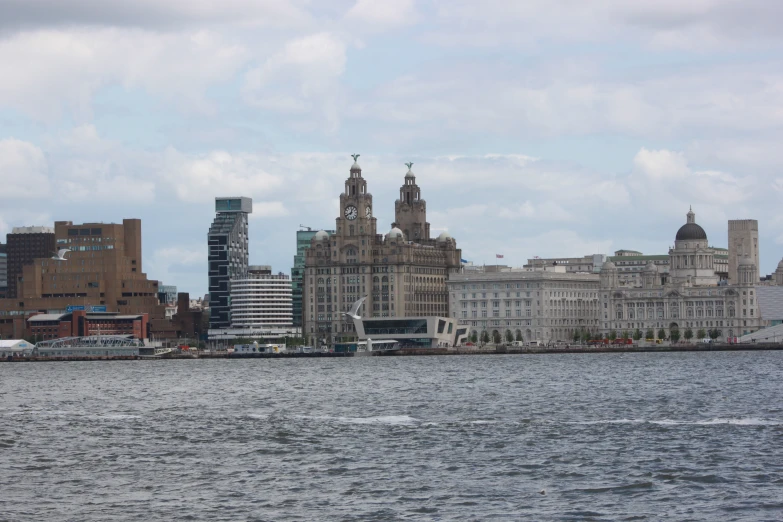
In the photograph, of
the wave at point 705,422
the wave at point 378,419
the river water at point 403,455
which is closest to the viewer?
the river water at point 403,455

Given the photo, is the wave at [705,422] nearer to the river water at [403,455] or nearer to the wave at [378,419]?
the river water at [403,455]

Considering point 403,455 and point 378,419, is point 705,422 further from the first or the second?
point 403,455

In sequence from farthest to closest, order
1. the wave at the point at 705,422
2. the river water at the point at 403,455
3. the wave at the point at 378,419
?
the wave at the point at 378,419 < the wave at the point at 705,422 < the river water at the point at 403,455

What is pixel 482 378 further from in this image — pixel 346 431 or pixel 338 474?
pixel 338 474

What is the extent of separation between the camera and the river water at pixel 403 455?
2060 inches

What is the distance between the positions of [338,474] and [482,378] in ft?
262

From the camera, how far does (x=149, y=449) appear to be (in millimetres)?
69938

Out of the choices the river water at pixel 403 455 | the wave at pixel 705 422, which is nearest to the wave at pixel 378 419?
the river water at pixel 403 455

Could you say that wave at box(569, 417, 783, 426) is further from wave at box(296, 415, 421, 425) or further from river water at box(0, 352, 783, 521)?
wave at box(296, 415, 421, 425)

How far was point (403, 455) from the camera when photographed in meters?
65.4

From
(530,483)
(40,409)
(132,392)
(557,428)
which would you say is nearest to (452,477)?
(530,483)

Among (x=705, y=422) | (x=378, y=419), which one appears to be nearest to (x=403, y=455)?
(x=378, y=419)

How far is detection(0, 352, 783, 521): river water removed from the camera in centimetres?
5231

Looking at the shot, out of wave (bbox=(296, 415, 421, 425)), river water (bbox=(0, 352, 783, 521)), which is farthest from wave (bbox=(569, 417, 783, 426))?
wave (bbox=(296, 415, 421, 425))
